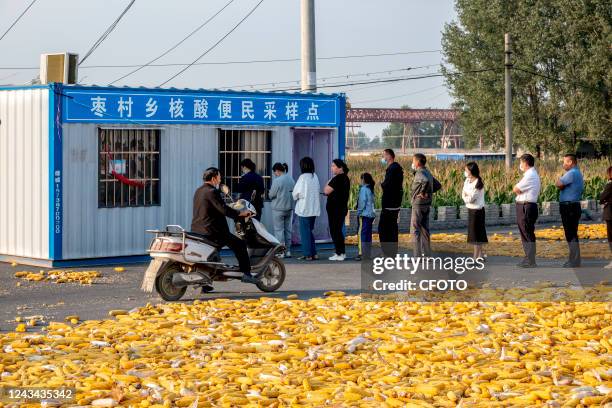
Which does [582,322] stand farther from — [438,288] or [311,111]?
[311,111]

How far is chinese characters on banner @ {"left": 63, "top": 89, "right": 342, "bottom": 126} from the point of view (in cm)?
2016

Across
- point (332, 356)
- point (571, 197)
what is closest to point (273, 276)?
point (571, 197)

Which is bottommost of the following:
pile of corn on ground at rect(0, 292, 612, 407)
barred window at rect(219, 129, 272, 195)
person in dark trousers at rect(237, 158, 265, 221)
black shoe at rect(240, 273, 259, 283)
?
pile of corn on ground at rect(0, 292, 612, 407)

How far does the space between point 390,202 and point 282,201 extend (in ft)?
8.02

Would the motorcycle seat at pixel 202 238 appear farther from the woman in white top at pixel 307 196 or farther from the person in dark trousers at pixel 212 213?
the woman in white top at pixel 307 196

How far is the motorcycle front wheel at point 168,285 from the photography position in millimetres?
15344

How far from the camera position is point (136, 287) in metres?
17.4

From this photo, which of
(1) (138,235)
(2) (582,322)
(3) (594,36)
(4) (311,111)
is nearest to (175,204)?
(1) (138,235)

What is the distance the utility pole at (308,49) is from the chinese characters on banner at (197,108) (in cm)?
238

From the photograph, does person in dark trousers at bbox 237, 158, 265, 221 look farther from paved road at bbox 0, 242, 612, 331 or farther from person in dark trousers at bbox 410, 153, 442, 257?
person in dark trousers at bbox 410, 153, 442, 257

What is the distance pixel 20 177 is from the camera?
2038 centimetres

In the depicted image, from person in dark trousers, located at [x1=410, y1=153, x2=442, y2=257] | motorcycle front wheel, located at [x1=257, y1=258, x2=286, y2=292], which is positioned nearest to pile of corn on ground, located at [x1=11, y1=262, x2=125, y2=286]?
motorcycle front wheel, located at [x1=257, y1=258, x2=286, y2=292]

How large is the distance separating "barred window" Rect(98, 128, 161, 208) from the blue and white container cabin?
0.02 metres

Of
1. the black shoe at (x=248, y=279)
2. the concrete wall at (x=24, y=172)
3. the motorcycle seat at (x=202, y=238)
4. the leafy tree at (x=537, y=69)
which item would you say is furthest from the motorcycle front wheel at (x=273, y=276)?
the leafy tree at (x=537, y=69)
